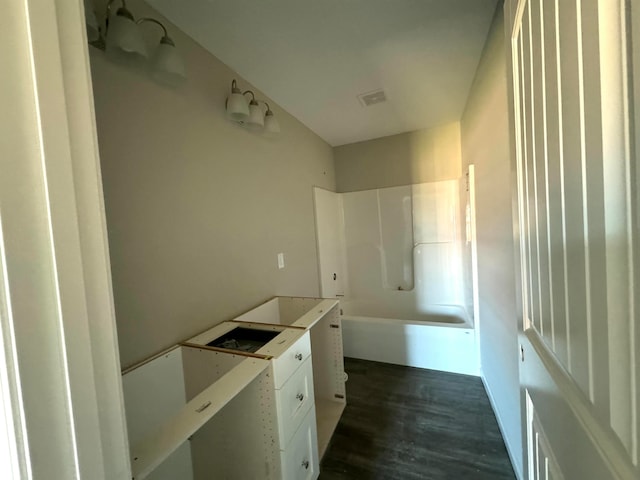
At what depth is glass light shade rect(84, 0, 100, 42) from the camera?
0.90 metres

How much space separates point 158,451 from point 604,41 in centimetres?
119

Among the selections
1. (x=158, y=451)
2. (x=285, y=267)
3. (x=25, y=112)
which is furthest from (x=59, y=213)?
(x=285, y=267)

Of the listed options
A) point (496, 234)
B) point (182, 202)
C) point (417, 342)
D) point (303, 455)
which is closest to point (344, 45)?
point (182, 202)

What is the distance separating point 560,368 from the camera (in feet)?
1.82

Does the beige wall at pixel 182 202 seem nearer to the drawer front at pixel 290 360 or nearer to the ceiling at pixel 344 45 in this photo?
the ceiling at pixel 344 45

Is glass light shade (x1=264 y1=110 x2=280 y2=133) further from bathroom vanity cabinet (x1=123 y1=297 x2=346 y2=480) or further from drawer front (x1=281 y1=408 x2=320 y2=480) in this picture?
drawer front (x1=281 y1=408 x2=320 y2=480)

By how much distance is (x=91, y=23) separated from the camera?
917 millimetres

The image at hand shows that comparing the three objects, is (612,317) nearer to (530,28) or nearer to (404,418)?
(530,28)

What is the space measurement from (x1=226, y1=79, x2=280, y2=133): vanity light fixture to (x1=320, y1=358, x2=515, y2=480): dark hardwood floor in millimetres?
2120

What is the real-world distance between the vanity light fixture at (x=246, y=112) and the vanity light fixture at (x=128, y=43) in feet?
1.24

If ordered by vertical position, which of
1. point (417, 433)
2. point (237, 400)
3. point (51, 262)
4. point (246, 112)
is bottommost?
point (417, 433)

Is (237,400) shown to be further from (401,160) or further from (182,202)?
(401,160)

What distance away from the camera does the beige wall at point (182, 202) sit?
1087 millimetres

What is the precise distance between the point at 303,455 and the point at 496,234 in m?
1.61
